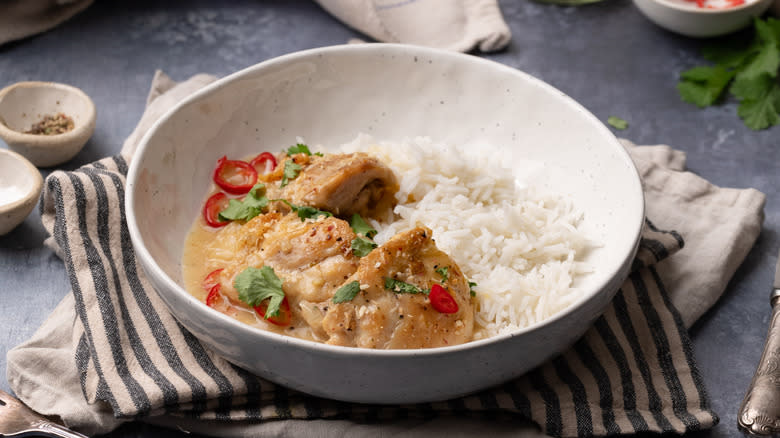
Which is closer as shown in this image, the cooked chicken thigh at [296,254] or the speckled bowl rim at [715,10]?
the cooked chicken thigh at [296,254]

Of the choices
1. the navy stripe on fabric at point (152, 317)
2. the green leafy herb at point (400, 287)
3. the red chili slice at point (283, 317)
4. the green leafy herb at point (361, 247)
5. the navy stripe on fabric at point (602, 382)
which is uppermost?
the green leafy herb at point (400, 287)

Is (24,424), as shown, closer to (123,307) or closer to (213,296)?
(123,307)

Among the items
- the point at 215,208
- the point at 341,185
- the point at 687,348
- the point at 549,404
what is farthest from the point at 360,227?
the point at 687,348

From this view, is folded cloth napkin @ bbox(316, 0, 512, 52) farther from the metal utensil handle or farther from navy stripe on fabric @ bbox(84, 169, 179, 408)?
the metal utensil handle

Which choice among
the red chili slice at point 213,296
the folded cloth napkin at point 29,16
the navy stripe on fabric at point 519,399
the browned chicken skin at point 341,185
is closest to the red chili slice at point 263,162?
the browned chicken skin at point 341,185

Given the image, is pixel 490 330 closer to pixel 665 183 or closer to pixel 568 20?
pixel 665 183

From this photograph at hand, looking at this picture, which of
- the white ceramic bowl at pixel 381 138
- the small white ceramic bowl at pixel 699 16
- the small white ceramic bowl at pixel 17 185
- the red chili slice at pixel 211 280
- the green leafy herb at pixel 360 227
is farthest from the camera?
the small white ceramic bowl at pixel 699 16

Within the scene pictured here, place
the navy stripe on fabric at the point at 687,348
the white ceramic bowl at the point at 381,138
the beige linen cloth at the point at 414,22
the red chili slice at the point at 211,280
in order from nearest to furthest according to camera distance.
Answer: the white ceramic bowl at the point at 381,138 → the navy stripe on fabric at the point at 687,348 → the red chili slice at the point at 211,280 → the beige linen cloth at the point at 414,22

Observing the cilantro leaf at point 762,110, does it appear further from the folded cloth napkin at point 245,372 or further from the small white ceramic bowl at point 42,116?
the small white ceramic bowl at point 42,116
